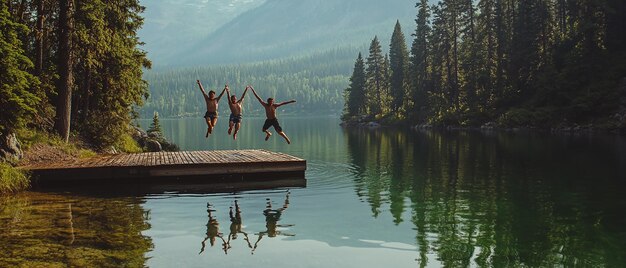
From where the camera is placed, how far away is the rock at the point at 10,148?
17.7 meters

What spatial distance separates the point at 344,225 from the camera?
12.7 meters

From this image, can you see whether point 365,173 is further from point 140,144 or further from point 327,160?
point 140,144

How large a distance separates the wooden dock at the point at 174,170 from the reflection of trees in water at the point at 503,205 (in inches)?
117

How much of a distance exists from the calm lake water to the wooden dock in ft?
4.45

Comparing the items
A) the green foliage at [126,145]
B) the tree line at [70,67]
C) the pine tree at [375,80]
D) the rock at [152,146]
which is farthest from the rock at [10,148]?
the pine tree at [375,80]

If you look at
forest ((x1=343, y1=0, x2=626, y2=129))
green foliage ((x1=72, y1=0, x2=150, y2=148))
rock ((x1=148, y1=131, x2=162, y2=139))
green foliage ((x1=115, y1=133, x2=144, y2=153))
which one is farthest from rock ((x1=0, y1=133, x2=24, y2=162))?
forest ((x1=343, y1=0, x2=626, y2=129))

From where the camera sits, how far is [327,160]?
1185 inches

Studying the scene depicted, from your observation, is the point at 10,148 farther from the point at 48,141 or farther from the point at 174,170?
the point at 174,170

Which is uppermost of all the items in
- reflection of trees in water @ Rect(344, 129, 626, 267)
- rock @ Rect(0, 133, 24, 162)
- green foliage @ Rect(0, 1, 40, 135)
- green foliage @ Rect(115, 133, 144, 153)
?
green foliage @ Rect(0, 1, 40, 135)

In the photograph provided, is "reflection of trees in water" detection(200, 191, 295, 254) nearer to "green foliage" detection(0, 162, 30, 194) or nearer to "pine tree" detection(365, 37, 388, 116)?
"green foliage" detection(0, 162, 30, 194)

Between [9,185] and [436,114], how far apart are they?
6627 centimetres

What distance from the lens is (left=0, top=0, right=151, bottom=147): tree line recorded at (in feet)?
56.0

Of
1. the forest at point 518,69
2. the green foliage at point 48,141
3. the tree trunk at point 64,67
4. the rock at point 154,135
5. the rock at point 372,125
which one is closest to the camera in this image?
the green foliage at point 48,141

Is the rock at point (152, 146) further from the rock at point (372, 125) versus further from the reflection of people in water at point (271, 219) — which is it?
the rock at point (372, 125)
